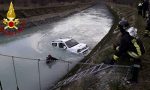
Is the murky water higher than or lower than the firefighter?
lower

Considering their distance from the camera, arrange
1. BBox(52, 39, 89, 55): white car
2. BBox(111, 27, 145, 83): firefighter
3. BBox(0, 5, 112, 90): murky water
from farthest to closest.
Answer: BBox(52, 39, 89, 55): white car → BBox(0, 5, 112, 90): murky water → BBox(111, 27, 145, 83): firefighter

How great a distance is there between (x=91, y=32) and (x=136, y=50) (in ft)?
96.3

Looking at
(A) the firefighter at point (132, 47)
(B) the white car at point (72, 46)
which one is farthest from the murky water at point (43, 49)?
(A) the firefighter at point (132, 47)

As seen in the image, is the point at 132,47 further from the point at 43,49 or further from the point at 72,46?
the point at 43,49

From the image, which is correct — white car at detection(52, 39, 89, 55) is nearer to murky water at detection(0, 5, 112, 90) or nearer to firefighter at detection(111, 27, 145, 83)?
murky water at detection(0, 5, 112, 90)

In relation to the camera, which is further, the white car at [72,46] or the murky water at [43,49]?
the white car at [72,46]

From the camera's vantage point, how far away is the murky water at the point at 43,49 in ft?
64.4

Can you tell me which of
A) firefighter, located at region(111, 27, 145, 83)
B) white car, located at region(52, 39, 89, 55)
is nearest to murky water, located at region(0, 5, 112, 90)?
white car, located at region(52, 39, 89, 55)

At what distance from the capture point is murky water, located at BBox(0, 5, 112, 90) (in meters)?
19.6

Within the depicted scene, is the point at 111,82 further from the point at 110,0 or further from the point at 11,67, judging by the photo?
the point at 110,0

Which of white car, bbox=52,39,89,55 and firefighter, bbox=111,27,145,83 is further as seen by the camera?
white car, bbox=52,39,89,55

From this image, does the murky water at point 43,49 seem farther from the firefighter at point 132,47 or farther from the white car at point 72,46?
the firefighter at point 132,47

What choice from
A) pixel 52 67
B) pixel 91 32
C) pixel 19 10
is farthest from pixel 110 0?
pixel 52 67

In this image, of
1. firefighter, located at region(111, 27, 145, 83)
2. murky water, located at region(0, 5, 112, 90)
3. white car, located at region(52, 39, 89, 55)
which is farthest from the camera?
white car, located at region(52, 39, 89, 55)
